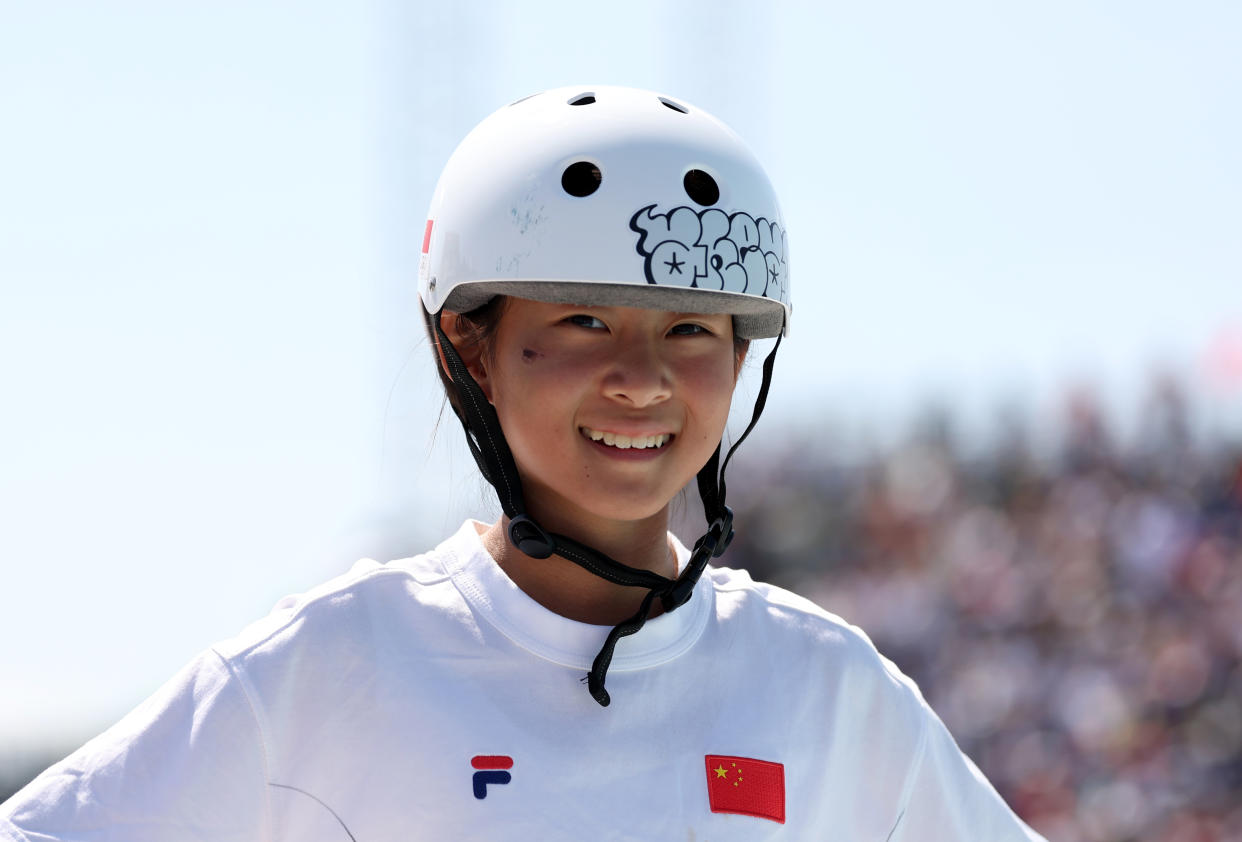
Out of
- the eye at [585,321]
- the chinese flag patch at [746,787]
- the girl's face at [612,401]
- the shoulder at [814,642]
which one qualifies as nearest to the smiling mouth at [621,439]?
the girl's face at [612,401]

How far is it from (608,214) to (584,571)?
1.98 feet

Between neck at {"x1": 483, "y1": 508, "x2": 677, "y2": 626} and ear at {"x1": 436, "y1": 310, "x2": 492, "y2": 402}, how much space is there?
252mm

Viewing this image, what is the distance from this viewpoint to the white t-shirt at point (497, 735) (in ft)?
6.79

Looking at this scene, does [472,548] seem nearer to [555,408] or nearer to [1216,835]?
[555,408]

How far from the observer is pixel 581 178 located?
251 cm

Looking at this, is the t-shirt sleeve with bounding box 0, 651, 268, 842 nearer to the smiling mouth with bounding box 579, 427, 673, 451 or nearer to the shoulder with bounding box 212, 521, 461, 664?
the shoulder with bounding box 212, 521, 461, 664

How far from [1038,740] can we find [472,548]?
6576 millimetres

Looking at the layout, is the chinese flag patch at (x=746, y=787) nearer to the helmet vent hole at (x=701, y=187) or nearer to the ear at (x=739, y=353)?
the ear at (x=739, y=353)

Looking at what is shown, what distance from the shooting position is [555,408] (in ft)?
7.64

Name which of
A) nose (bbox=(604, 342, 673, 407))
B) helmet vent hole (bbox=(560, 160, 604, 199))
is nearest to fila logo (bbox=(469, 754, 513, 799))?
nose (bbox=(604, 342, 673, 407))

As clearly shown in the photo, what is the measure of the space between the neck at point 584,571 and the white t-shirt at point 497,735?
7 centimetres

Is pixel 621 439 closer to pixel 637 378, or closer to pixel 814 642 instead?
pixel 637 378

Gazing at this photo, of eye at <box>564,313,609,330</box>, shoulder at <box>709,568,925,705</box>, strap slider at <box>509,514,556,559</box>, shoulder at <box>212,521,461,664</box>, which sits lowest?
shoulder at <box>709,568,925,705</box>

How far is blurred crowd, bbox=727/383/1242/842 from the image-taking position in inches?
312
